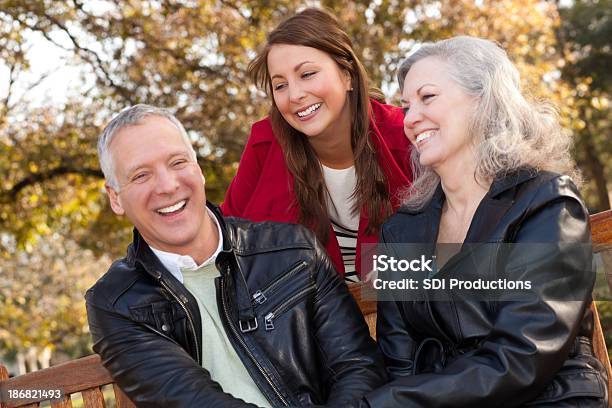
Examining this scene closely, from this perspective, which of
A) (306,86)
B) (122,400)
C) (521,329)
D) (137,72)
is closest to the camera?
(521,329)

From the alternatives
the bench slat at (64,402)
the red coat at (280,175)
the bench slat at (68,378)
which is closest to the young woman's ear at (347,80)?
the red coat at (280,175)

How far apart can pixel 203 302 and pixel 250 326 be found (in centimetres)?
20

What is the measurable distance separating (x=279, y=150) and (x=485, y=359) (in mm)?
1945

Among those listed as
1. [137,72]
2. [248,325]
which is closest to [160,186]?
[248,325]

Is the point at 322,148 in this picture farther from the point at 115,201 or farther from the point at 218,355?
the point at 218,355

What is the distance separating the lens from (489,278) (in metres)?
2.78

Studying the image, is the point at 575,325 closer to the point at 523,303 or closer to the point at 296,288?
the point at 523,303

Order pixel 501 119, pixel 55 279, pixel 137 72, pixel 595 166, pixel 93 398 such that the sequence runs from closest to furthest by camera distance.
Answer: pixel 501 119 < pixel 93 398 < pixel 137 72 < pixel 55 279 < pixel 595 166

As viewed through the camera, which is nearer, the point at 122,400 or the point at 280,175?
the point at 122,400

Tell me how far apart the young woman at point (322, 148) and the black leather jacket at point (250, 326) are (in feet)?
2.89

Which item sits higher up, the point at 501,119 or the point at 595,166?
the point at 595,166

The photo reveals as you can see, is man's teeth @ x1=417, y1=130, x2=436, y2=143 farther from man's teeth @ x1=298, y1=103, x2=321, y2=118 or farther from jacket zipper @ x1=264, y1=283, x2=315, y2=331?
man's teeth @ x1=298, y1=103, x2=321, y2=118

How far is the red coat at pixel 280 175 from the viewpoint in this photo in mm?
4066

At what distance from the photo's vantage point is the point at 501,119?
9.73 feet
